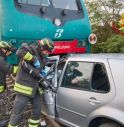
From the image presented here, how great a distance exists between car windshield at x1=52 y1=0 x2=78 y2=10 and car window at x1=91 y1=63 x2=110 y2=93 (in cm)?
478

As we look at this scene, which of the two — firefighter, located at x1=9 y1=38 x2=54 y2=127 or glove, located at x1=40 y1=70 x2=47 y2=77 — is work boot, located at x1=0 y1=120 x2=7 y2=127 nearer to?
firefighter, located at x1=9 y1=38 x2=54 y2=127

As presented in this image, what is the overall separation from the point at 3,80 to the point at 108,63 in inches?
111

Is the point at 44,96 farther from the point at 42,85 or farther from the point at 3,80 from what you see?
the point at 3,80

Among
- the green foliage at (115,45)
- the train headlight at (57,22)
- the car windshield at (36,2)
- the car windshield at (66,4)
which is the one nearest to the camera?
the car windshield at (36,2)

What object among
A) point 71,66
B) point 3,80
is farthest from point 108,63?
point 3,80

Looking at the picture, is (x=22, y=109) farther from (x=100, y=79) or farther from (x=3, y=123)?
(x=100, y=79)

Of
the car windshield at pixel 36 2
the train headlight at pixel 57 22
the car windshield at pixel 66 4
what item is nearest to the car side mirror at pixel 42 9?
the car windshield at pixel 36 2

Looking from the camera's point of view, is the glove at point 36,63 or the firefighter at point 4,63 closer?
the glove at point 36,63

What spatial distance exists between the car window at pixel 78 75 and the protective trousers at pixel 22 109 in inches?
23.3

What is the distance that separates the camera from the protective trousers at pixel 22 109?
5.95 meters

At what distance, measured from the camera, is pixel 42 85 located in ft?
19.9

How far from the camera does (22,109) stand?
602 cm

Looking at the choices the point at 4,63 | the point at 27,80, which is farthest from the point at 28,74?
the point at 4,63

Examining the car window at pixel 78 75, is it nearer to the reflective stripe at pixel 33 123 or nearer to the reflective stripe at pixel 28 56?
the reflective stripe at pixel 28 56
